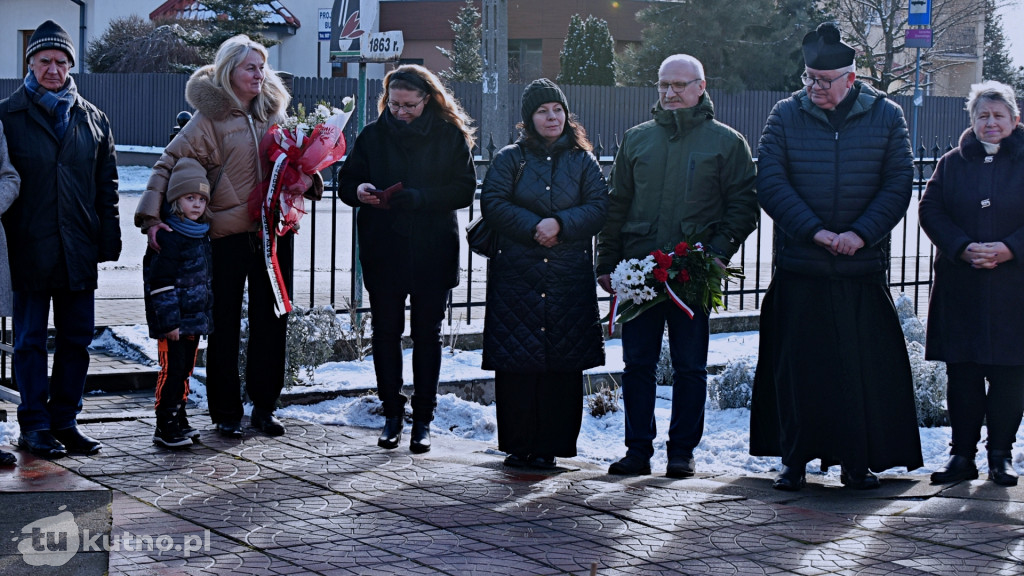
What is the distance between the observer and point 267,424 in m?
6.46

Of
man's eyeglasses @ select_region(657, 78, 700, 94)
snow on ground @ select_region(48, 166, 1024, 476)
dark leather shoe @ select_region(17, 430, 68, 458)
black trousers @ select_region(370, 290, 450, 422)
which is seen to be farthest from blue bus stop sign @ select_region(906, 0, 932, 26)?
dark leather shoe @ select_region(17, 430, 68, 458)

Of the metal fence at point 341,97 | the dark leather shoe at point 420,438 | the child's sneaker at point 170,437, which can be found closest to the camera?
the child's sneaker at point 170,437

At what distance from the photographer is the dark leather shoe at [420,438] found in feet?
20.2

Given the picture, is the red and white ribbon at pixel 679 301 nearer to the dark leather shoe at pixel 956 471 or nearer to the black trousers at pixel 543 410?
the black trousers at pixel 543 410

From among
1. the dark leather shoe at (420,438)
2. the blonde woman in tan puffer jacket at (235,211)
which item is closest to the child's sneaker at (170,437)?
the blonde woman in tan puffer jacket at (235,211)

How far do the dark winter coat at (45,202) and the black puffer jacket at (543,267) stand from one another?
5.95 feet

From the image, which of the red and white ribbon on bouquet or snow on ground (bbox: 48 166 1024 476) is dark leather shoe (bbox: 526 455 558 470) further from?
the red and white ribbon on bouquet

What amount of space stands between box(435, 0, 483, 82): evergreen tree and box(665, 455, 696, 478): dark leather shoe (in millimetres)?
37389

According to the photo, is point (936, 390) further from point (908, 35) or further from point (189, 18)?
point (189, 18)

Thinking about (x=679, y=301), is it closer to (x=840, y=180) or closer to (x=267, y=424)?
(x=840, y=180)

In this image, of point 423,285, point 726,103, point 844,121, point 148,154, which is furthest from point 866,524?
point 726,103

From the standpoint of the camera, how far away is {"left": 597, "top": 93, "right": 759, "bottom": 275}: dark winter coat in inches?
A: 228

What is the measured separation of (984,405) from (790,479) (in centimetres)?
103

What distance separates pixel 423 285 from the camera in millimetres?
6238
